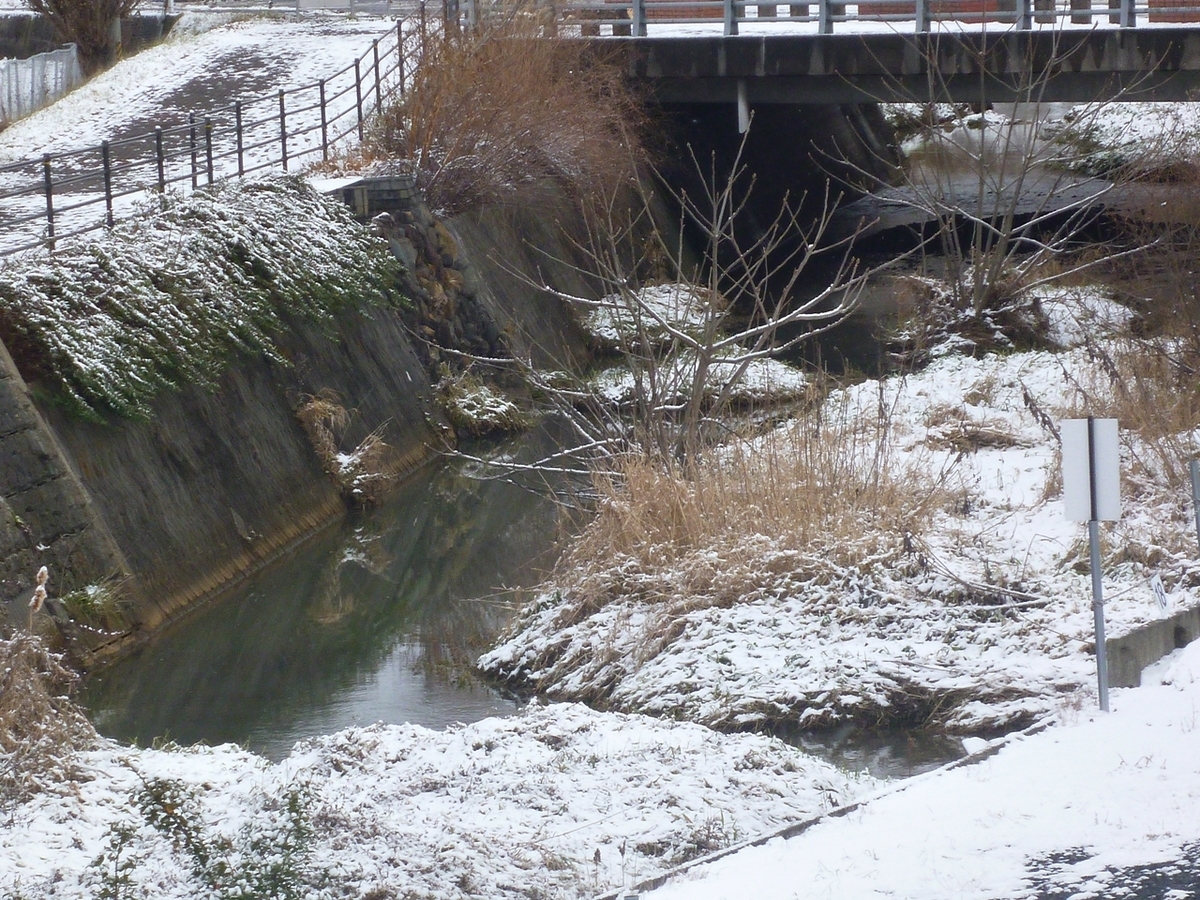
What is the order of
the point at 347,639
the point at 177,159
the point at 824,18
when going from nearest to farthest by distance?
1. the point at 347,639
2. the point at 177,159
3. the point at 824,18

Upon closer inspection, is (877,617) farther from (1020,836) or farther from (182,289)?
(182,289)

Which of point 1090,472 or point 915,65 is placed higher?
point 915,65

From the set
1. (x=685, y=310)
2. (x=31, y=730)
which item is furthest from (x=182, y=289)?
(x=31, y=730)

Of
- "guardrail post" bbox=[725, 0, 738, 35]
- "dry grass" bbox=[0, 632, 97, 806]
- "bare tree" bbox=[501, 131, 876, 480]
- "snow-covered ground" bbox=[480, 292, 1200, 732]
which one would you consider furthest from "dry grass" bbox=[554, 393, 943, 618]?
"guardrail post" bbox=[725, 0, 738, 35]

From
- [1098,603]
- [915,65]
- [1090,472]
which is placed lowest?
[1098,603]

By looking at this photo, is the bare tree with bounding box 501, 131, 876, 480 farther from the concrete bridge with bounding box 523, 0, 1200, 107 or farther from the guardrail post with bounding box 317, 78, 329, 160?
the guardrail post with bounding box 317, 78, 329, 160

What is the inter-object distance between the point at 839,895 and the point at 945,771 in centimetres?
140

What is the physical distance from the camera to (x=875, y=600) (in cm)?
941

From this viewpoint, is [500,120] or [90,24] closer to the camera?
[500,120]

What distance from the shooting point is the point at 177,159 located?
18.8m

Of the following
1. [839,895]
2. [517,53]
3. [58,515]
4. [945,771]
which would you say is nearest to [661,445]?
[58,515]

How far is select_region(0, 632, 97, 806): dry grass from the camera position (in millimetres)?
6902

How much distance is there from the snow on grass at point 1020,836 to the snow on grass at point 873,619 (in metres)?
1.72

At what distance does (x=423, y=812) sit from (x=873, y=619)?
3712 mm
